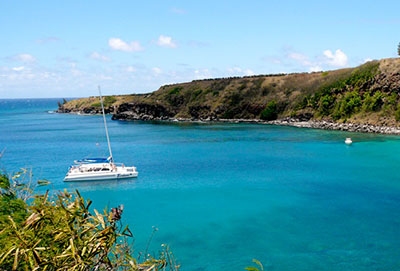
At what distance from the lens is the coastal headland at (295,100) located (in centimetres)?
9738

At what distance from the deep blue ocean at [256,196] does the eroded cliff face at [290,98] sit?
18.8m

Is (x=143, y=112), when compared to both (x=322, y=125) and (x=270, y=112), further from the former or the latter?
(x=322, y=125)

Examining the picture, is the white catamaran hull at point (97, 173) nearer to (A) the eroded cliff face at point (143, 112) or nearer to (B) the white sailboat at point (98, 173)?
(B) the white sailboat at point (98, 173)

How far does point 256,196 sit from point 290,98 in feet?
278

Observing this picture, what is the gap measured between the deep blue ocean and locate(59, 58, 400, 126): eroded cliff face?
18.8 meters

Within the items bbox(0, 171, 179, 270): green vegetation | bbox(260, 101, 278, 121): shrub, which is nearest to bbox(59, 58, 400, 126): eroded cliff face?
bbox(260, 101, 278, 121): shrub

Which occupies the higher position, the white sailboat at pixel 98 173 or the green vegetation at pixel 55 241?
the green vegetation at pixel 55 241

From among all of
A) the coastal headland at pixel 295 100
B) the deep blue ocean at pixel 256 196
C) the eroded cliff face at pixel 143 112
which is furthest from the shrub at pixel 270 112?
the deep blue ocean at pixel 256 196

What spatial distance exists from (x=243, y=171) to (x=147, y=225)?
22.8 meters

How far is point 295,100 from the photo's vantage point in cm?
11975

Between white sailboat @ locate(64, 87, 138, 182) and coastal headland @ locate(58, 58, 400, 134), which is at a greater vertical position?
coastal headland @ locate(58, 58, 400, 134)

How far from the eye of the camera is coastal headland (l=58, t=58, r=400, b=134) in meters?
97.4

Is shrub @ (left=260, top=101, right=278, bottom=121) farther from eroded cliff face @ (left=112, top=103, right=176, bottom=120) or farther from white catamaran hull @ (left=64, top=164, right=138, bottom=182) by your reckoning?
white catamaran hull @ (left=64, top=164, right=138, bottom=182)

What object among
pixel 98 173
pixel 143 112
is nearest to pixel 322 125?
pixel 98 173
